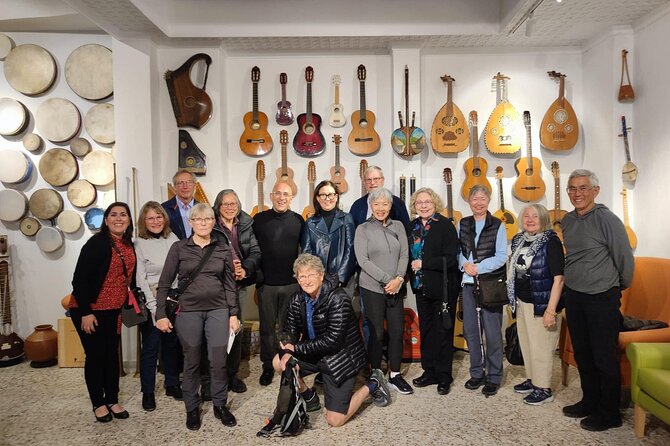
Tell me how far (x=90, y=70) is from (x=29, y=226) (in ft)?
4.97

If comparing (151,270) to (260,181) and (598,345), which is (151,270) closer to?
(260,181)

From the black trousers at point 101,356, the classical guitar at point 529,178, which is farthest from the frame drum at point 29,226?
the classical guitar at point 529,178

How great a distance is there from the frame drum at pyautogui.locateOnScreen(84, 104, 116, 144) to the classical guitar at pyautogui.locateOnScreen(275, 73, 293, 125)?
1.51 m

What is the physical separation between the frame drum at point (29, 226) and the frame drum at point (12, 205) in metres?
0.06

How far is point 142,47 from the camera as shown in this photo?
4070 mm

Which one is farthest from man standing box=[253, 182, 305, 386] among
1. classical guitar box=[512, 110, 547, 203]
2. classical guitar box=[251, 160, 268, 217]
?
classical guitar box=[512, 110, 547, 203]

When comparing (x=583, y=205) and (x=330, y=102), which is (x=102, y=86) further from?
(x=583, y=205)

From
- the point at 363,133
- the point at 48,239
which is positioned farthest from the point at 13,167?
the point at 363,133

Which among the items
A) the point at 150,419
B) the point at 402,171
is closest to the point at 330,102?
the point at 402,171

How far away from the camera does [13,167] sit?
434 cm

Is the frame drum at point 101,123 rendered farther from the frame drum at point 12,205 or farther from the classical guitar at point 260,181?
the classical guitar at point 260,181

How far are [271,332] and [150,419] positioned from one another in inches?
35.3

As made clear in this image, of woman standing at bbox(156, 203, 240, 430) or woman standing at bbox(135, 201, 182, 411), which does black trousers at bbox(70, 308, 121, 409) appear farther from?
woman standing at bbox(156, 203, 240, 430)

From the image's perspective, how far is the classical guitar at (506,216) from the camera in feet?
14.9
